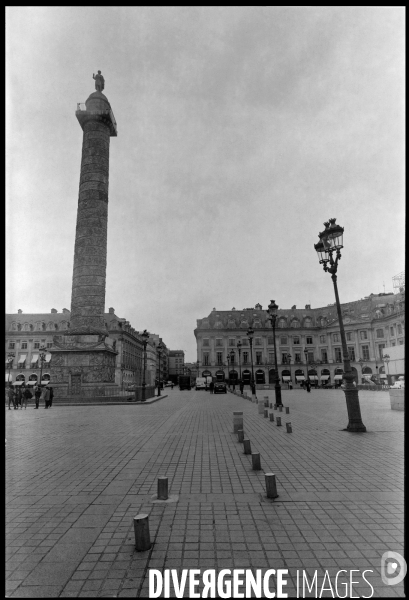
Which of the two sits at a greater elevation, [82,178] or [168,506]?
[82,178]

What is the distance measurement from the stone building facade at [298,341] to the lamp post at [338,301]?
6278cm

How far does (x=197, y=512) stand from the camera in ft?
17.0

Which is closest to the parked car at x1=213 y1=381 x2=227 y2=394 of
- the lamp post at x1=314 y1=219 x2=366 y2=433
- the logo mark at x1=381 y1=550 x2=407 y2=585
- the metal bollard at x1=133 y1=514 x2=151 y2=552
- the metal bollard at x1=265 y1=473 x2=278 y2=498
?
the lamp post at x1=314 y1=219 x2=366 y2=433

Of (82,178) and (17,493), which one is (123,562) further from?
(82,178)

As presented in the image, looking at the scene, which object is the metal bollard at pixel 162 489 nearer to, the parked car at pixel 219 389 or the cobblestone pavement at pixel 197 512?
the cobblestone pavement at pixel 197 512

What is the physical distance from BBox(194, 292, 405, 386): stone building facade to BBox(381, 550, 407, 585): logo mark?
237 ft

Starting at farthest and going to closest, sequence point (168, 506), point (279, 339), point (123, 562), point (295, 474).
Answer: point (279, 339)
point (295, 474)
point (168, 506)
point (123, 562)

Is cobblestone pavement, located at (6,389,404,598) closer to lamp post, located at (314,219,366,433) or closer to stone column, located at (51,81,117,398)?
lamp post, located at (314,219,366,433)

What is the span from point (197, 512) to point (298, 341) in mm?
81637

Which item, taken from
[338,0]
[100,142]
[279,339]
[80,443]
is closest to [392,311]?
[279,339]

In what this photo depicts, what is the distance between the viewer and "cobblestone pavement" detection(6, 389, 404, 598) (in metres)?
3.64

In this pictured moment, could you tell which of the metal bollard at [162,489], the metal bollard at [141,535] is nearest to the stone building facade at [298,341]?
the metal bollard at [162,489]

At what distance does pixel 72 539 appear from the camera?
436cm

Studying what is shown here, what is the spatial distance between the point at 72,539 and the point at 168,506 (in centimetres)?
150
